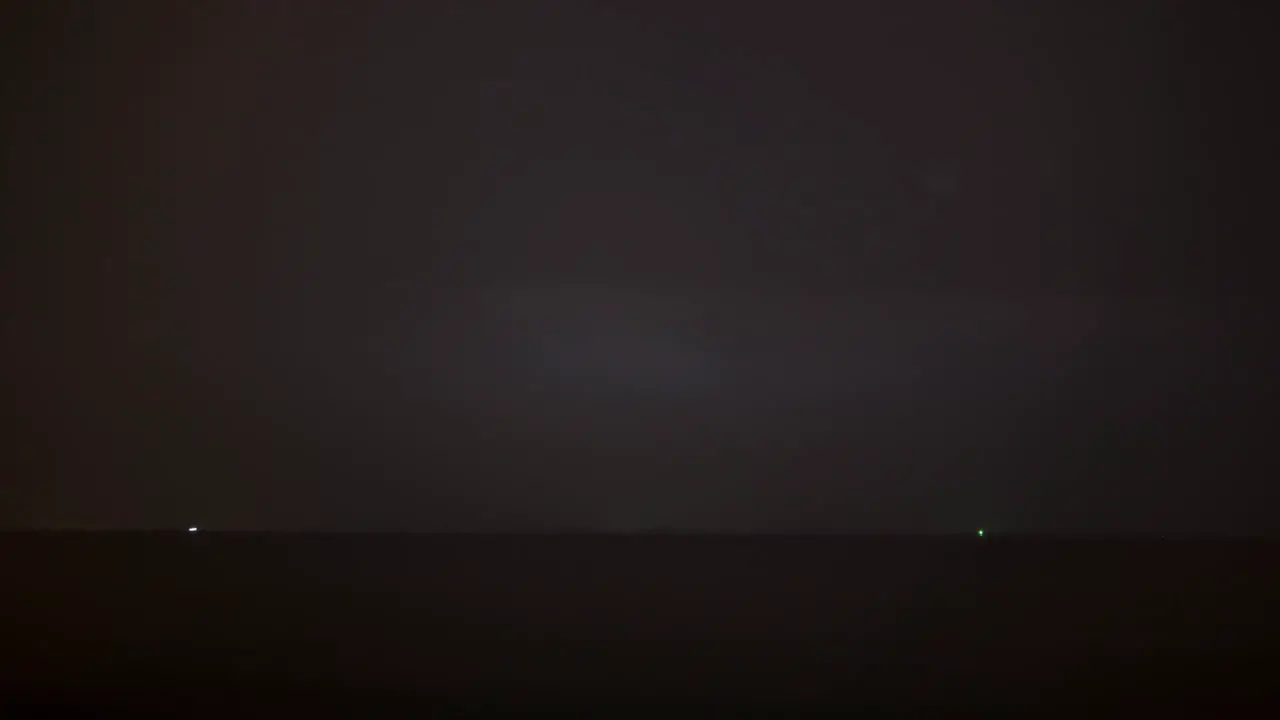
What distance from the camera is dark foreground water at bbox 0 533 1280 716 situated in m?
0.86

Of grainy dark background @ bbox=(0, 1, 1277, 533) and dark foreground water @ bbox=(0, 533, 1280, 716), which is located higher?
grainy dark background @ bbox=(0, 1, 1277, 533)

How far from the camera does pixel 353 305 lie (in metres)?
0.98

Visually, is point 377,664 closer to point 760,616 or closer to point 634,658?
point 634,658

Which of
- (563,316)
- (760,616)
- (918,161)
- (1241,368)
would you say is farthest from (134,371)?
(1241,368)

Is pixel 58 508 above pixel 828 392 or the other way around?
the other way around

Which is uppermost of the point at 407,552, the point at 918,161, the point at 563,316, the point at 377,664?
the point at 918,161

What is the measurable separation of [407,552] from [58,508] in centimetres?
39

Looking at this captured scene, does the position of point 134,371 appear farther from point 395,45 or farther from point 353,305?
point 395,45

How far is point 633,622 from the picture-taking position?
91 centimetres

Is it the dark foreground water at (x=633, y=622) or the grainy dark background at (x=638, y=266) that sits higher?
the grainy dark background at (x=638, y=266)

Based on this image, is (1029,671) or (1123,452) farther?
(1123,452)

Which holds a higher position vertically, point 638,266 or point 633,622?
point 638,266

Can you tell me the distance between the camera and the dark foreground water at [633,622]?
855mm

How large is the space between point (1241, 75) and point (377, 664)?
3.62 feet
